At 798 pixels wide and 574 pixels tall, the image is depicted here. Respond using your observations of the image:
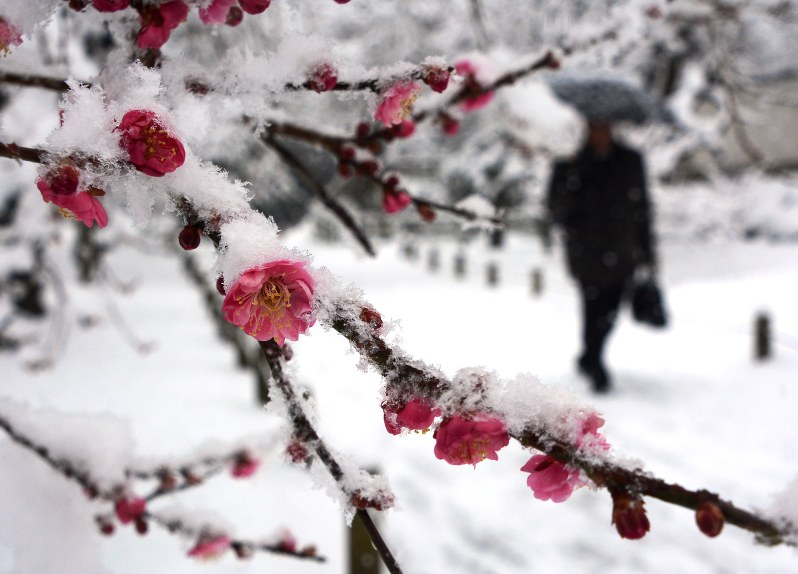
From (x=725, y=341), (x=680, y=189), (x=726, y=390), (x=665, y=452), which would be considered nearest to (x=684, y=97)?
(x=680, y=189)

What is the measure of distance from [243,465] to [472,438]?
131 centimetres

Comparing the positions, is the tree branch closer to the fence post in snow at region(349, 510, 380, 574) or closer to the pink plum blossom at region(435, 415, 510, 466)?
the pink plum blossom at region(435, 415, 510, 466)

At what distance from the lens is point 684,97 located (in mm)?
10766

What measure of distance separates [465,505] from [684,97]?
35.1 feet

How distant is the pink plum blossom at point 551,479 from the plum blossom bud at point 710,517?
0.40 ft

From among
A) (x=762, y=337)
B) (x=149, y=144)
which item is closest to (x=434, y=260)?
(x=762, y=337)

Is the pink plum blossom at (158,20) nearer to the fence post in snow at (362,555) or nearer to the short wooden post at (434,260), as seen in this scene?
the fence post in snow at (362,555)

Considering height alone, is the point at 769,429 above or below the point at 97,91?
below

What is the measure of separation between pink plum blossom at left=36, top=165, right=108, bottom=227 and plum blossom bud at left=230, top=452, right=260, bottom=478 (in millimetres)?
1200

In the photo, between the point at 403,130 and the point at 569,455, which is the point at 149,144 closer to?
the point at 569,455

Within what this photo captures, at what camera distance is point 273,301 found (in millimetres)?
583

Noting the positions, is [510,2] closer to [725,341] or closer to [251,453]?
[725,341]

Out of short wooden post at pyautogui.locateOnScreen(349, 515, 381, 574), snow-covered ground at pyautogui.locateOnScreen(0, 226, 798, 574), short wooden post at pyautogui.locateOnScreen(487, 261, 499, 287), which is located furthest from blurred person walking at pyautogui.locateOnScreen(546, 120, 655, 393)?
Answer: short wooden post at pyautogui.locateOnScreen(487, 261, 499, 287)

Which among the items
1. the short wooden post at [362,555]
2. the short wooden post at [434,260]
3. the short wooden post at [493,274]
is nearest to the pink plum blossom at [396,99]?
the short wooden post at [362,555]
